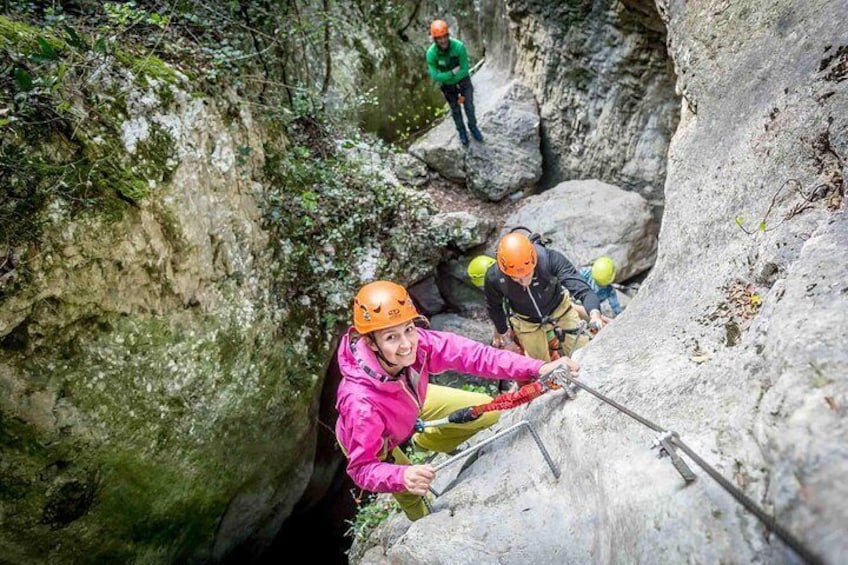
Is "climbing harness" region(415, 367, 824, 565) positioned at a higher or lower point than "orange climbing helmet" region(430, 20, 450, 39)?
lower

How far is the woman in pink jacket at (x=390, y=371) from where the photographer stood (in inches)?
139

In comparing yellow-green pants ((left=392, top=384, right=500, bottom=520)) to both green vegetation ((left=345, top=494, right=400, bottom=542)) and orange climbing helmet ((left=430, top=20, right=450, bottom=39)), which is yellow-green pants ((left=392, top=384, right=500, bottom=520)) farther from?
orange climbing helmet ((left=430, top=20, right=450, bottom=39))

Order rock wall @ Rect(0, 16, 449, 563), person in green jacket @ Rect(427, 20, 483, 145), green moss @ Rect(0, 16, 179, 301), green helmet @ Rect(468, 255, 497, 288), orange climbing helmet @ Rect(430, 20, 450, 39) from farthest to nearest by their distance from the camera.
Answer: person in green jacket @ Rect(427, 20, 483, 145) → orange climbing helmet @ Rect(430, 20, 450, 39) → green helmet @ Rect(468, 255, 497, 288) → rock wall @ Rect(0, 16, 449, 563) → green moss @ Rect(0, 16, 179, 301)

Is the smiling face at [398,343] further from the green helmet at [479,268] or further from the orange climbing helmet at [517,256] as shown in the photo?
the green helmet at [479,268]

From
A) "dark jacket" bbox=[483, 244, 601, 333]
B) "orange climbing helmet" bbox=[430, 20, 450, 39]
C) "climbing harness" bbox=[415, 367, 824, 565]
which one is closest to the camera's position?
"climbing harness" bbox=[415, 367, 824, 565]

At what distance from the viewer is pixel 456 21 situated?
11414 mm

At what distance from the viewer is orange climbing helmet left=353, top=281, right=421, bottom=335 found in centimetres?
379

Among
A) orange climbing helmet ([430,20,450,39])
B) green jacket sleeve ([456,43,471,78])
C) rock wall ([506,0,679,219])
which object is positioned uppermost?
orange climbing helmet ([430,20,450,39])

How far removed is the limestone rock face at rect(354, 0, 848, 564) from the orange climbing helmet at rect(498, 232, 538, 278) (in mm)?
1476

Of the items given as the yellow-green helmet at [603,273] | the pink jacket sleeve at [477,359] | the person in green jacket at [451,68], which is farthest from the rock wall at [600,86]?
the pink jacket sleeve at [477,359]

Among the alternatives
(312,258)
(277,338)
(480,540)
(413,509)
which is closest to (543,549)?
(480,540)

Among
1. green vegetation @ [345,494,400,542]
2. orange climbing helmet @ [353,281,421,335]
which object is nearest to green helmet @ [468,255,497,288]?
green vegetation @ [345,494,400,542]

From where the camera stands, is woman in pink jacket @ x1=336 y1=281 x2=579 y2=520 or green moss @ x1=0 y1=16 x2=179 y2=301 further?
green moss @ x1=0 y1=16 x2=179 y2=301

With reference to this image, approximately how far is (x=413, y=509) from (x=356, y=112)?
306 inches
